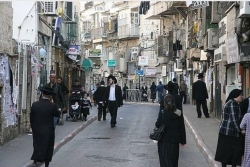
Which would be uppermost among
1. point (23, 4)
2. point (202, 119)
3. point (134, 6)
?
point (134, 6)

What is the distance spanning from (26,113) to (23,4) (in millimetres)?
4685

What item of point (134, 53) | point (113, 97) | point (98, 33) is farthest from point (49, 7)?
point (98, 33)

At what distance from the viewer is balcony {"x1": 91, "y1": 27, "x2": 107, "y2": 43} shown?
84.9 m

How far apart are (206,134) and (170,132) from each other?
9.43 metres

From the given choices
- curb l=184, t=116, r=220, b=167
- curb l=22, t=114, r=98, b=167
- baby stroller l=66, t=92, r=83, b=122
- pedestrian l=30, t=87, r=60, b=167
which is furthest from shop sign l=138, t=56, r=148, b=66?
pedestrian l=30, t=87, r=60, b=167

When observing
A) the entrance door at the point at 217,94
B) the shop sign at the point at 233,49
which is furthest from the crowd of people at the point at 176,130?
the entrance door at the point at 217,94

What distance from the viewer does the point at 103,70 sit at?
285 feet

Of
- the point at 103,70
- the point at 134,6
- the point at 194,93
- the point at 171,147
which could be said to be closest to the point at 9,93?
the point at 171,147

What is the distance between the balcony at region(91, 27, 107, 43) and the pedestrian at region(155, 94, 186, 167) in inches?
2878

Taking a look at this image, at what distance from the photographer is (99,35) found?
8594 centimetres

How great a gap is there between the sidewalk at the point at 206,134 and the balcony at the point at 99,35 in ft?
185

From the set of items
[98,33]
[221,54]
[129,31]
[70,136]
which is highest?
[98,33]

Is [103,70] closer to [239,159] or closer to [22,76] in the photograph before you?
[22,76]

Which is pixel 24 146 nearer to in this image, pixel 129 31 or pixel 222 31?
pixel 222 31
